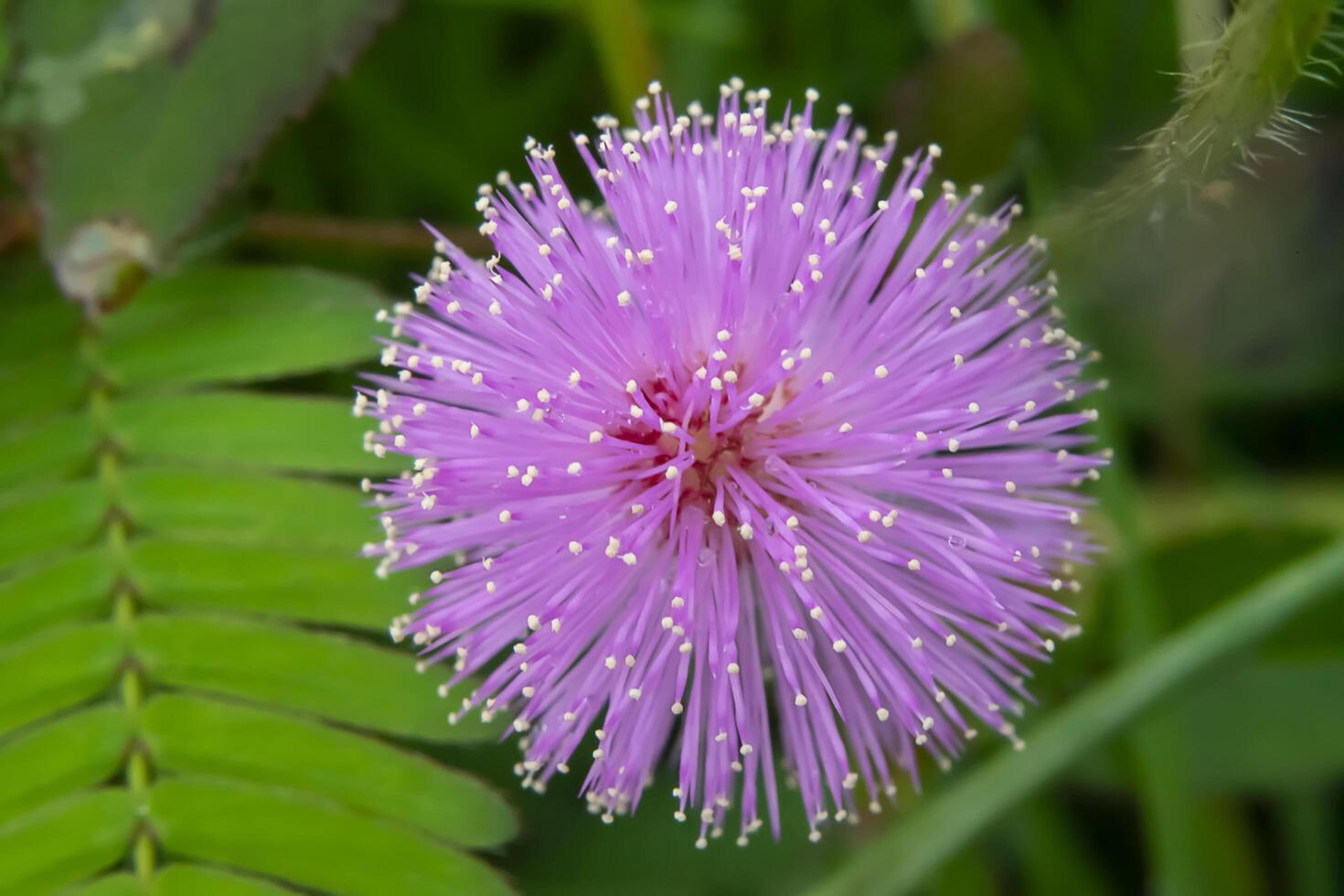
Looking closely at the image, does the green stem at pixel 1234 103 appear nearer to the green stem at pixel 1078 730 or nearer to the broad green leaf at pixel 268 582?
the green stem at pixel 1078 730

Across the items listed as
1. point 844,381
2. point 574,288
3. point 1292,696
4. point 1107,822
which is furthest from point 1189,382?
point 574,288

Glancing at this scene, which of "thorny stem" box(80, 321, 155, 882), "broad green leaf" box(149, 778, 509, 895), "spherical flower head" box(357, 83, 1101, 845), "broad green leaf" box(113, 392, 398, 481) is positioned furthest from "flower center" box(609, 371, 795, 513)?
"thorny stem" box(80, 321, 155, 882)

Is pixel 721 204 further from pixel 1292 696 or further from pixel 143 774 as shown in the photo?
pixel 1292 696

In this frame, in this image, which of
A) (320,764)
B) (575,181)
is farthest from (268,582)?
(575,181)

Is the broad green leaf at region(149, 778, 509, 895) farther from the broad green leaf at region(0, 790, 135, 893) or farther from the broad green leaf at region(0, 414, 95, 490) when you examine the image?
the broad green leaf at region(0, 414, 95, 490)

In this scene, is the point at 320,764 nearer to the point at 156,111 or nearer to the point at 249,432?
the point at 249,432

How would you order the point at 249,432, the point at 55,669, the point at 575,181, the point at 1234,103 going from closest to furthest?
the point at 1234,103 → the point at 55,669 → the point at 249,432 → the point at 575,181
